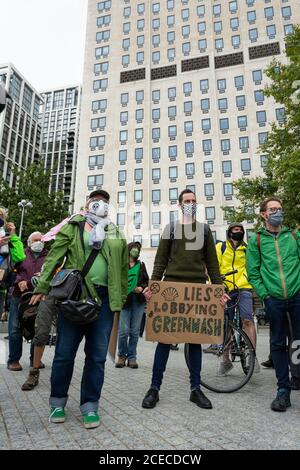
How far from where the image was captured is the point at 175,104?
1950 inches

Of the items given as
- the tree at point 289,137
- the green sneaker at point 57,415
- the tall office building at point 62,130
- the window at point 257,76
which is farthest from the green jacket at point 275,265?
the tall office building at point 62,130

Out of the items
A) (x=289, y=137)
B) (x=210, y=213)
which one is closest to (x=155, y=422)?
(x=289, y=137)

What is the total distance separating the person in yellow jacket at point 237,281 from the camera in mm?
5184

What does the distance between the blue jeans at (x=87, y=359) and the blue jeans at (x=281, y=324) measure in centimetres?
175

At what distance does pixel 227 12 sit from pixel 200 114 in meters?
17.0

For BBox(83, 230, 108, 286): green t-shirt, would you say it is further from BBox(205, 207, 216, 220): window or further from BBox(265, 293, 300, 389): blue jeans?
BBox(205, 207, 216, 220): window

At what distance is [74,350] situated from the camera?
3.13 m

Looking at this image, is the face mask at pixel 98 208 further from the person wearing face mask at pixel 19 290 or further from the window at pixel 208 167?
the window at pixel 208 167

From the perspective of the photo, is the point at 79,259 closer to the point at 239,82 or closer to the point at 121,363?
the point at 121,363

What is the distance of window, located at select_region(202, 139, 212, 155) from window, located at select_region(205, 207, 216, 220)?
7.51 m

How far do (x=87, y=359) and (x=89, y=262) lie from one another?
2.79 feet

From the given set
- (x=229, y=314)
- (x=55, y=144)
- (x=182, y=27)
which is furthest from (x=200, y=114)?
(x=55, y=144)

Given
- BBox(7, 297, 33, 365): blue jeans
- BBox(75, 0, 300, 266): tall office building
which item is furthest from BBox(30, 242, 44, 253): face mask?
BBox(75, 0, 300, 266): tall office building

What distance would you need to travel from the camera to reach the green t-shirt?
3.22m
